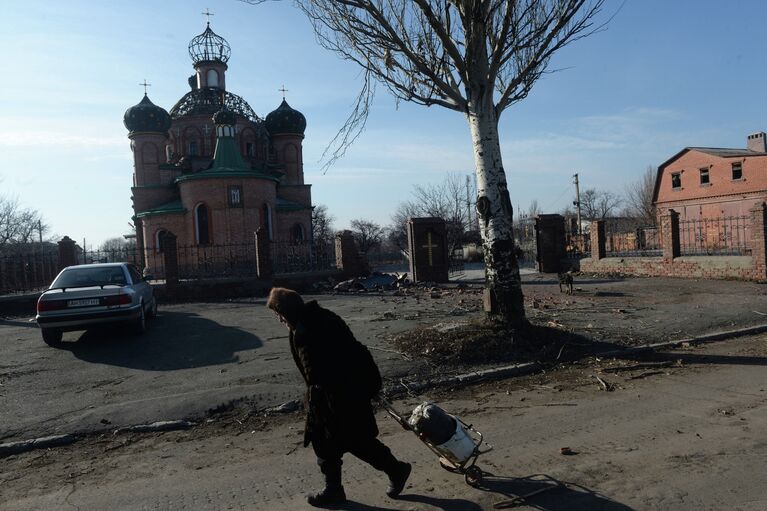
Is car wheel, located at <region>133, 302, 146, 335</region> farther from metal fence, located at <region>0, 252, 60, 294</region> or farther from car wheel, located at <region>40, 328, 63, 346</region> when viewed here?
metal fence, located at <region>0, 252, 60, 294</region>

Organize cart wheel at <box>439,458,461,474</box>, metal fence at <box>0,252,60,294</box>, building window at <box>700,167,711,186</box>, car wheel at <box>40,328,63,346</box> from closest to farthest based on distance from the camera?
1. cart wheel at <box>439,458,461,474</box>
2. car wheel at <box>40,328,63,346</box>
3. metal fence at <box>0,252,60,294</box>
4. building window at <box>700,167,711,186</box>

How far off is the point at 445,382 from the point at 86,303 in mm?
6691

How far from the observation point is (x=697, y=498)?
153 inches

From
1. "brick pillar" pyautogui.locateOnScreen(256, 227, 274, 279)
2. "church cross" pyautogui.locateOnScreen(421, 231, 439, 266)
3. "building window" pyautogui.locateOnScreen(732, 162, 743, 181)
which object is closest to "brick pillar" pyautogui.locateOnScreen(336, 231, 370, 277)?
"church cross" pyautogui.locateOnScreen(421, 231, 439, 266)

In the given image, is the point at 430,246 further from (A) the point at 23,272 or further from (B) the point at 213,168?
(B) the point at 213,168

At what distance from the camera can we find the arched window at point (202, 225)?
36.9 m

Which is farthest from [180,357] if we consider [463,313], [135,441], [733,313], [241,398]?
[733,313]

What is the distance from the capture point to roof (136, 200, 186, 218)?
124 ft

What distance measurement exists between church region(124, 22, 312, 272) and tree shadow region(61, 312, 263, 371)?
815 inches

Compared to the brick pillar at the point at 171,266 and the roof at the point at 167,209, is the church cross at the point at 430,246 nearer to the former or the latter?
the brick pillar at the point at 171,266

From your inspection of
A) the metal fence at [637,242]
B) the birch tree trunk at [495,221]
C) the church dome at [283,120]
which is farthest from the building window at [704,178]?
the birch tree trunk at [495,221]

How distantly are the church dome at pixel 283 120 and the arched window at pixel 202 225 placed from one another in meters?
13.4

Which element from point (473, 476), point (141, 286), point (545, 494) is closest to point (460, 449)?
point (473, 476)

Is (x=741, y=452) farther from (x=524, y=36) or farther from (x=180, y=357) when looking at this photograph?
(x=180, y=357)
